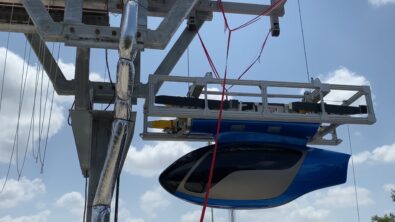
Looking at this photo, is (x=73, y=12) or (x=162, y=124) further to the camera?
(x=162, y=124)

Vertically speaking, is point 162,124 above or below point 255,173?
above

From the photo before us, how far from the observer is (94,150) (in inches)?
282

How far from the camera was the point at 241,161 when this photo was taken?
22.4 ft

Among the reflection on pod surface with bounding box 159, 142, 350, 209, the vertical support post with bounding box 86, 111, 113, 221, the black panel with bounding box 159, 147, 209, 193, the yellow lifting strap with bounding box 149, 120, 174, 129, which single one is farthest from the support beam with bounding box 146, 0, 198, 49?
the vertical support post with bounding box 86, 111, 113, 221

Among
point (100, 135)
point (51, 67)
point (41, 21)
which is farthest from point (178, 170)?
point (41, 21)

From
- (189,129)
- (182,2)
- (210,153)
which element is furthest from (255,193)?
(182,2)

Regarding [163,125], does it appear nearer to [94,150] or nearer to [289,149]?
[94,150]

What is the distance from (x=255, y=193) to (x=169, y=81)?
237 cm

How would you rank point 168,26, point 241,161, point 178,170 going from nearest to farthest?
point 168,26
point 241,161
point 178,170

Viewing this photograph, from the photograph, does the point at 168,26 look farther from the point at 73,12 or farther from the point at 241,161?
the point at 241,161

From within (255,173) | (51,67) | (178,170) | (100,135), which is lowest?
(255,173)

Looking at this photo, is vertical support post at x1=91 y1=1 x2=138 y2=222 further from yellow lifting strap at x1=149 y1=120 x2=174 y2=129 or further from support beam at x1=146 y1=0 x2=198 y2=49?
yellow lifting strap at x1=149 y1=120 x2=174 y2=129

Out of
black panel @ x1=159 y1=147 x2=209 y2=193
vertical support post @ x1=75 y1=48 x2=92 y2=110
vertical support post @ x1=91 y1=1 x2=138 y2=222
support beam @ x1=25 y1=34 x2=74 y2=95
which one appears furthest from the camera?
support beam @ x1=25 y1=34 x2=74 y2=95

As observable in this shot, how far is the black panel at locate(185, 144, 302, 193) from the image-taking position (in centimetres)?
680
